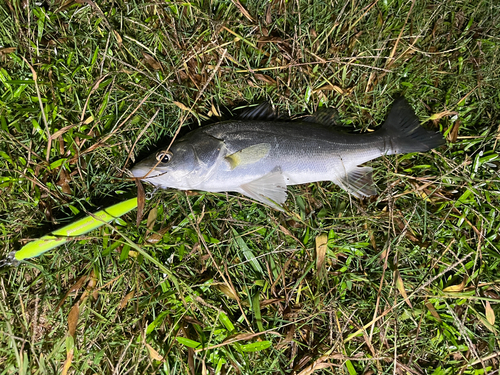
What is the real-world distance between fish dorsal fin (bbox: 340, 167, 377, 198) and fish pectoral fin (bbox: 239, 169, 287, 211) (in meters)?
0.62

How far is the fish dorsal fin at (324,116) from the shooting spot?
271 cm

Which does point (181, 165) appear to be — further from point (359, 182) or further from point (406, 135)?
Result: point (406, 135)

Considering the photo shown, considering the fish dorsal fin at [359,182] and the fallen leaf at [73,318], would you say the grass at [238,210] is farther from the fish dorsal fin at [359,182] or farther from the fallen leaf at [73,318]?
the fish dorsal fin at [359,182]

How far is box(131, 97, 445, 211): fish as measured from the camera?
7.74 ft

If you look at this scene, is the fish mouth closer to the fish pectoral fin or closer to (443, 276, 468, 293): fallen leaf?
the fish pectoral fin

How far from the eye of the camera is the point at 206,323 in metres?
2.46

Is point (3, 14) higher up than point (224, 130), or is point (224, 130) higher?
point (3, 14)

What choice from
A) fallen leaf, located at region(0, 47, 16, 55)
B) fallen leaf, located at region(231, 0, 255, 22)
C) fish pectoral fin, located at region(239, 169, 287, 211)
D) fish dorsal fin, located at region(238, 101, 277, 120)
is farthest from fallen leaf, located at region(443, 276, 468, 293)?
fallen leaf, located at region(0, 47, 16, 55)

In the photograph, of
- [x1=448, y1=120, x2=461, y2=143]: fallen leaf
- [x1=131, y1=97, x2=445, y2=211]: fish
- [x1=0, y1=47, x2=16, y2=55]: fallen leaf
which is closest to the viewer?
[x1=131, y1=97, x2=445, y2=211]: fish

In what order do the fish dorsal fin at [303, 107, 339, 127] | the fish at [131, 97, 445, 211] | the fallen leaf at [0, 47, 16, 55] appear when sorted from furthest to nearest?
the fish dorsal fin at [303, 107, 339, 127], the fallen leaf at [0, 47, 16, 55], the fish at [131, 97, 445, 211]

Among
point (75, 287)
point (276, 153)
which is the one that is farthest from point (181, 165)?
point (75, 287)

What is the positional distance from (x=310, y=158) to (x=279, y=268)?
1019 millimetres

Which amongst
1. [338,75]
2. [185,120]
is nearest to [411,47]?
[338,75]

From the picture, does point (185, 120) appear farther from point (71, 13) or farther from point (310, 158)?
point (71, 13)
